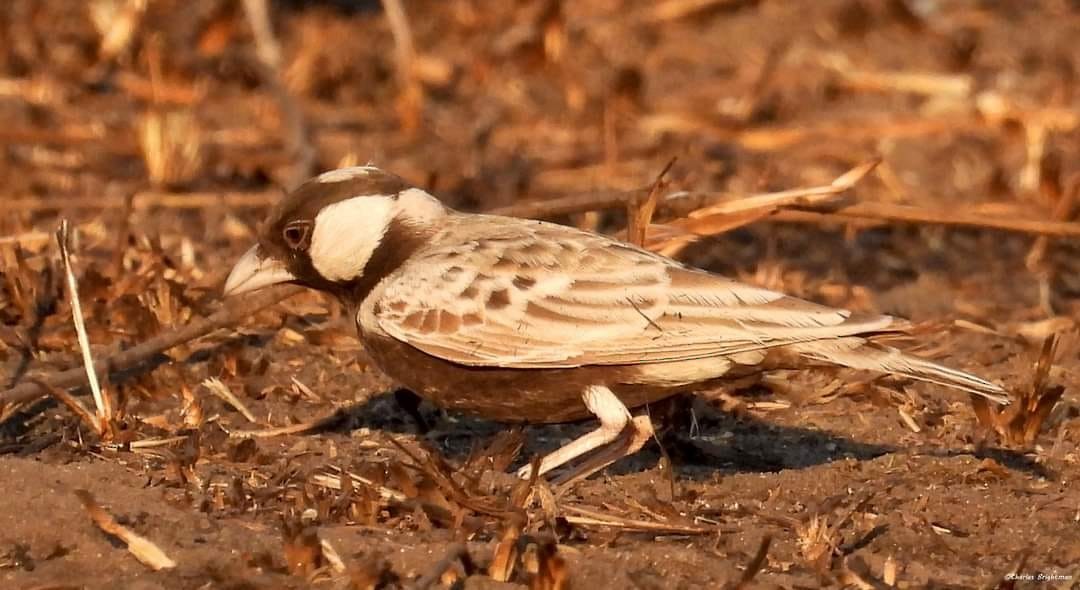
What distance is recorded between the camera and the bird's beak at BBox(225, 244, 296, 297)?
244 inches

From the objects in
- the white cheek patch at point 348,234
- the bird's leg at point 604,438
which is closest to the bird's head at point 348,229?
the white cheek patch at point 348,234

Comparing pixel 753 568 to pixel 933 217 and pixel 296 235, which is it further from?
pixel 933 217

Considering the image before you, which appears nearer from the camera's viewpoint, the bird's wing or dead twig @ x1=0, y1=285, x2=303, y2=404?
the bird's wing

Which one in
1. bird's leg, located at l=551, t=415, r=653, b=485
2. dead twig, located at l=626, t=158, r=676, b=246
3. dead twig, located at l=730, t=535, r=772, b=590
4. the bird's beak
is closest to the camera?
dead twig, located at l=730, t=535, r=772, b=590

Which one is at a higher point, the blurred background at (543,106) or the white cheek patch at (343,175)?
the white cheek patch at (343,175)

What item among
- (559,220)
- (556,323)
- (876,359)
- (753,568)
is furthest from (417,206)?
(559,220)

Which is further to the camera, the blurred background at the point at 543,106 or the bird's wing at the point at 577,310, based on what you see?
the blurred background at the point at 543,106

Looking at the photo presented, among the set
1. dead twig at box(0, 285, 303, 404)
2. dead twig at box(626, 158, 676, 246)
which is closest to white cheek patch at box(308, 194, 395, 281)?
Answer: dead twig at box(0, 285, 303, 404)

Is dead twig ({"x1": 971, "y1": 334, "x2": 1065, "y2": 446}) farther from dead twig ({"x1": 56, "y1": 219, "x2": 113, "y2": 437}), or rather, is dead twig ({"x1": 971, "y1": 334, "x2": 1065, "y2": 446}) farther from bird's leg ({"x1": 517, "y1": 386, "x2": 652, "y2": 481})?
dead twig ({"x1": 56, "y1": 219, "x2": 113, "y2": 437})

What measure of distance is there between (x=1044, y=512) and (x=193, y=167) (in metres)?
5.59

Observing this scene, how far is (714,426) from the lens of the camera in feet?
21.5

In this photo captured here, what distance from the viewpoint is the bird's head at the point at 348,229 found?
605 cm

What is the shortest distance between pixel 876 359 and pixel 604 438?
90cm

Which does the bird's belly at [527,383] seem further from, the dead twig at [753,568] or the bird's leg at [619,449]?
the dead twig at [753,568]
